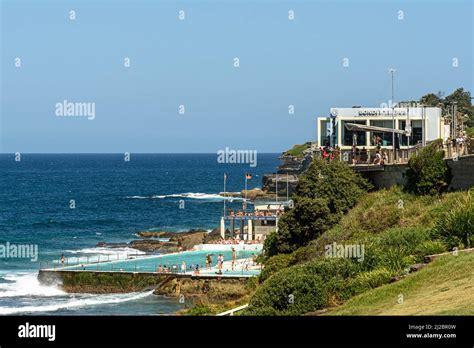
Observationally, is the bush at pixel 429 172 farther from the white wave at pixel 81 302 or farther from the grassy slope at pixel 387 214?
the white wave at pixel 81 302

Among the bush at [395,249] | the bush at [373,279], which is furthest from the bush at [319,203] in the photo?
the bush at [373,279]

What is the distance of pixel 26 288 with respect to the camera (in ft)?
185

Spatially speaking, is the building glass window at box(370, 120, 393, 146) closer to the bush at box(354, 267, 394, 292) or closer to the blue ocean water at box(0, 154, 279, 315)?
the blue ocean water at box(0, 154, 279, 315)

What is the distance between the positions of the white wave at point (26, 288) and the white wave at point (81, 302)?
3166mm

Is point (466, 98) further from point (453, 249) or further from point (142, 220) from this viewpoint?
point (453, 249)

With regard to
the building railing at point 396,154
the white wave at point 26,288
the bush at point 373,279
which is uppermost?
the building railing at point 396,154

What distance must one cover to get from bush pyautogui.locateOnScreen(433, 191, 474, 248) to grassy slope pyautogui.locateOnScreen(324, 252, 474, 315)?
7.03 ft

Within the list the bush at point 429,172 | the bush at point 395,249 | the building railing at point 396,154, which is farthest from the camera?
the building railing at point 396,154

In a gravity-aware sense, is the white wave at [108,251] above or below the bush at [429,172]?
below

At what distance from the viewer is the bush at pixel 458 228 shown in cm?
2720

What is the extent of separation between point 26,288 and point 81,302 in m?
7.46

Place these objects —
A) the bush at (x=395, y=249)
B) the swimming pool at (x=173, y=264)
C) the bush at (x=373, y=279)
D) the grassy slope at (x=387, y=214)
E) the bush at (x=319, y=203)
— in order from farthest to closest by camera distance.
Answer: the swimming pool at (x=173, y=264)
the bush at (x=319, y=203)
the grassy slope at (x=387, y=214)
the bush at (x=395, y=249)
the bush at (x=373, y=279)
